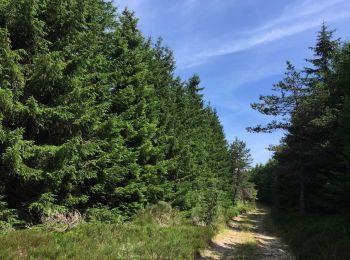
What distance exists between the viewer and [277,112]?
31.1m

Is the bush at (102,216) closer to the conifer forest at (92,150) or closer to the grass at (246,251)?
the conifer forest at (92,150)

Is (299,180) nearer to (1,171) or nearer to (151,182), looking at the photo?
(151,182)

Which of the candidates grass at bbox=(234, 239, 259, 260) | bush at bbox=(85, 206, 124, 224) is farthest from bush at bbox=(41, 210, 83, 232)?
grass at bbox=(234, 239, 259, 260)

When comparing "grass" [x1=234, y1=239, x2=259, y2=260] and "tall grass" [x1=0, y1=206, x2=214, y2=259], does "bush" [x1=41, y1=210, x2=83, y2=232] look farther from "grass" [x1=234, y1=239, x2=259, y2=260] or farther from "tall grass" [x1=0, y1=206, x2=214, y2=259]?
"grass" [x1=234, y1=239, x2=259, y2=260]

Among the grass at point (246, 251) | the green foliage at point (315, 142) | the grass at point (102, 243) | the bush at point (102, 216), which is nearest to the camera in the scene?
the grass at point (102, 243)

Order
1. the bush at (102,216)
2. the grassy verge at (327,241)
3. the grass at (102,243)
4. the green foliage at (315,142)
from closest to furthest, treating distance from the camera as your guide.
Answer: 1. the grass at (102,243)
2. the grassy verge at (327,241)
3. the bush at (102,216)
4. the green foliage at (315,142)

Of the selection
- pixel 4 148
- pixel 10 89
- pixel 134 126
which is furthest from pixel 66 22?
pixel 134 126

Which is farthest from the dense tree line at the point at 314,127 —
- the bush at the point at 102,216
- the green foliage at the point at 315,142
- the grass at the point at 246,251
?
the bush at the point at 102,216

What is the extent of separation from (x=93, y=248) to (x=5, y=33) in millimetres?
6674

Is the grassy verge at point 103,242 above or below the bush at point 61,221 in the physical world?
below

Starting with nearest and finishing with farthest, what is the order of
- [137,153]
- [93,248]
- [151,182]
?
1. [93,248]
2. [137,153]
3. [151,182]

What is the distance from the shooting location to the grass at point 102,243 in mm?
9828

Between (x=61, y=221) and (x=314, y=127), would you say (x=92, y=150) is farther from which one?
(x=314, y=127)

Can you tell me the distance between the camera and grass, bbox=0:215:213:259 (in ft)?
32.2
